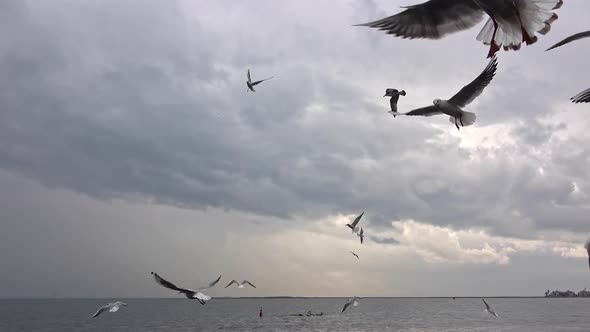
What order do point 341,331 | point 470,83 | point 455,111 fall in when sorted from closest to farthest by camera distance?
1. point 455,111
2. point 470,83
3. point 341,331

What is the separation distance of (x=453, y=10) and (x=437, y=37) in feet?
1.34

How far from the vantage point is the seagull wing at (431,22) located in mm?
7445

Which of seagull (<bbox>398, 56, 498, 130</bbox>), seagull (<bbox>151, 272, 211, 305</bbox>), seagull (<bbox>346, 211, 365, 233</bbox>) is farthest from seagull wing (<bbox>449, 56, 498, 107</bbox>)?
seagull (<bbox>346, 211, 365, 233</bbox>)

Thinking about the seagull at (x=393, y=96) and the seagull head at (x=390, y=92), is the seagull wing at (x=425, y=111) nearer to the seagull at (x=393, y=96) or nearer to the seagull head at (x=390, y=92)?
the seagull at (x=393, y=96)

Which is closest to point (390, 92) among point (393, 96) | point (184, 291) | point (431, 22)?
point (393, 96)

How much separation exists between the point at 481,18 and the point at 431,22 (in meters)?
0.67

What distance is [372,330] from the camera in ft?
281

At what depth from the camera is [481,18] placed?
7555 mm

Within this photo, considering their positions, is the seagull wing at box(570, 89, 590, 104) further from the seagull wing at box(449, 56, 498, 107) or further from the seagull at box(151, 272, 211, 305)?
the seagull at box(151, 272, 211, 305)

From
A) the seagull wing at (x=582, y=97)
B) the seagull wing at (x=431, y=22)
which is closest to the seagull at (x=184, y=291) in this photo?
the seagull wing at (x=431, y=22)

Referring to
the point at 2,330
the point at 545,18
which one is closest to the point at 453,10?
the point at 545,18

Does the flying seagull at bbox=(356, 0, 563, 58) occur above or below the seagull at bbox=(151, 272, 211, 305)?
above

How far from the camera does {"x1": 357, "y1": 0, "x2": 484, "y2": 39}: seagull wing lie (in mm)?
7445

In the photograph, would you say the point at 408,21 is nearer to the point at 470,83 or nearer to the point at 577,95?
the point at 577,95
